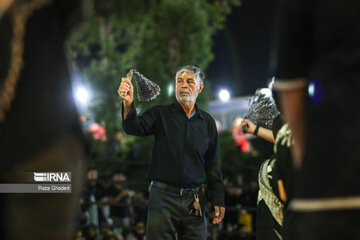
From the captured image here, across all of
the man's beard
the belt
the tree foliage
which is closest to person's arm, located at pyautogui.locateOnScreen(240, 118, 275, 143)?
the man's beard

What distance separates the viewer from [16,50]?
1.98 m

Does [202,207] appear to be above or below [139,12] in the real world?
below

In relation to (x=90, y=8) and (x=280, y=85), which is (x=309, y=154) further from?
(x=90, y=8)

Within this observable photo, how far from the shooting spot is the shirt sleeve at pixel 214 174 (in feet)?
16.9

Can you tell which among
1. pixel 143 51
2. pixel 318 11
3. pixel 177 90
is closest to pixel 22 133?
pixel 318 11

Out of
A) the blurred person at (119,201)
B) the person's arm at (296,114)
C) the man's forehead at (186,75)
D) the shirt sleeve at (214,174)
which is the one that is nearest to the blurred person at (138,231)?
the blurred person at (119,201)

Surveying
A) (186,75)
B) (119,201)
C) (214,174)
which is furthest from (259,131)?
(119,201)

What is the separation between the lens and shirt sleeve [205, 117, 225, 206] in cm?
516

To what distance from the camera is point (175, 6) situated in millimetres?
17391

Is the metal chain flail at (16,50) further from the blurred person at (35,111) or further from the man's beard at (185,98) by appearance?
the man's beard at (185,98)

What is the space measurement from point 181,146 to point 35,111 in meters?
2.94

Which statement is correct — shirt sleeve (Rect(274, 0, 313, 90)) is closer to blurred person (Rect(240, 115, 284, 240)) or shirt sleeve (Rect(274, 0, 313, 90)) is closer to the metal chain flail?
the metal chain flail

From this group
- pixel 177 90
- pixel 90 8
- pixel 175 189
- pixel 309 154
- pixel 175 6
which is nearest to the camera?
pixel 309 154

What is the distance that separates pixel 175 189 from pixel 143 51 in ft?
43.0
